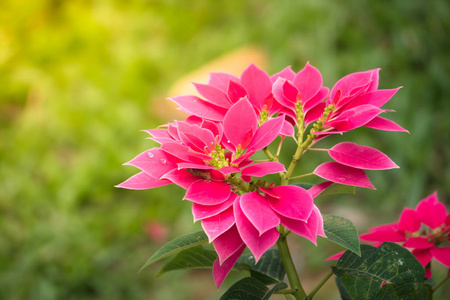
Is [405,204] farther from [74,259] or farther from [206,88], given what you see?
[206,88]

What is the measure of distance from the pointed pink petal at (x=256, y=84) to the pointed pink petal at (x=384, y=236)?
0.67ft

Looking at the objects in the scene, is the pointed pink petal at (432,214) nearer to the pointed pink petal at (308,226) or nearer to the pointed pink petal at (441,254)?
the pointed pink petal at (441,254)

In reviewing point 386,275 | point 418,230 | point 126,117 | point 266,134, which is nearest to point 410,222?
point 418,230

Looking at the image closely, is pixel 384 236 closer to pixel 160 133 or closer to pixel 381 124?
pixel 381 124

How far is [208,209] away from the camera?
0.41m

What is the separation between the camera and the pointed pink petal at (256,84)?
1.69 ft

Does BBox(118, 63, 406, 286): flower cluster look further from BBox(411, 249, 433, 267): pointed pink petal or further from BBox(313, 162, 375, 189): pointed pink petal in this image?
BBox(411, 249, 433, 267): pointed pink petal

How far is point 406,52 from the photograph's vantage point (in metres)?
2.21

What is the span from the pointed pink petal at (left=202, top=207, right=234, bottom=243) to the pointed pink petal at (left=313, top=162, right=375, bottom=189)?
0.10 m

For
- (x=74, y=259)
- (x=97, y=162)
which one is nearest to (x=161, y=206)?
(x=97, y=162)

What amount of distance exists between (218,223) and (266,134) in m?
0.10

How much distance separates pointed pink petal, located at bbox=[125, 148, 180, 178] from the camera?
1.41 feet

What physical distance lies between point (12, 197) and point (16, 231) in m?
0.25

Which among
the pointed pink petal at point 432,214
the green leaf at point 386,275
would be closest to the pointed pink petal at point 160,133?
the green leaf at point 386,275
